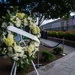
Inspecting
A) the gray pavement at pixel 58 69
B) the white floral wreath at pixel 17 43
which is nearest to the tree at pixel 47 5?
the gray pavement at pixel 58 69

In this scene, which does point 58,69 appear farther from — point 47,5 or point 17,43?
point 47,5

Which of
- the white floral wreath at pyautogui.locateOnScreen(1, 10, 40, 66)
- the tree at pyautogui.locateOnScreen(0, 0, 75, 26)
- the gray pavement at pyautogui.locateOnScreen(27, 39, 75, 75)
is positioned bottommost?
the gray pavement at pyautogui.locateOnScreen(27, 39, 75, 75)

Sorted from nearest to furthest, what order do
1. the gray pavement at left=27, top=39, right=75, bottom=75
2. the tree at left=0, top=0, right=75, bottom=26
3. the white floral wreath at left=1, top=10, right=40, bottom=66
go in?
the white floral wreath at left=1, top=10, right=40, bottom=66
the gray pavement at left=27, top=39, right=75, bottom=75
the tree at left=0, top=0, right=75, bottom=26

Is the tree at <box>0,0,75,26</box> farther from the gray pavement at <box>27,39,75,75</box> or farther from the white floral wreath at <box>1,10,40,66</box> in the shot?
the white floral wreath at <box>1,10,40,66</box>

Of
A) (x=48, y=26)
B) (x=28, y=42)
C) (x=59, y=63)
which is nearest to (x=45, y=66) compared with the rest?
(x=59, y=63)

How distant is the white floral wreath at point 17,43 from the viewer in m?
3.66

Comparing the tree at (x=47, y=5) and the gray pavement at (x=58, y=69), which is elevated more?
the tree at (x=47, y=5)

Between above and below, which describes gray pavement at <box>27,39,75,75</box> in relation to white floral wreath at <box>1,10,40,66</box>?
below

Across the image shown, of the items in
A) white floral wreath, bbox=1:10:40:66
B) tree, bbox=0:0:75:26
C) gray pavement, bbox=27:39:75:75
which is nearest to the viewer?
white floral wreath, bbox=1:10:40:66

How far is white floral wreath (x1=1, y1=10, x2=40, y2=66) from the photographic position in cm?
366

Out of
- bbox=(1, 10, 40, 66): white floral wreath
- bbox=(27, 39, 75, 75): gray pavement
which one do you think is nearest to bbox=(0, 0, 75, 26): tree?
bbox=(27, 39, 75, 75): gray pavement

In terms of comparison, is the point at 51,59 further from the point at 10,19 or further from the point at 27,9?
the point at 10,19

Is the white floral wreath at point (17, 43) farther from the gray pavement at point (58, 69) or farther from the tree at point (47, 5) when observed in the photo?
the tree at point (47, 5)

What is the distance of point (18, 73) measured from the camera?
543cm
